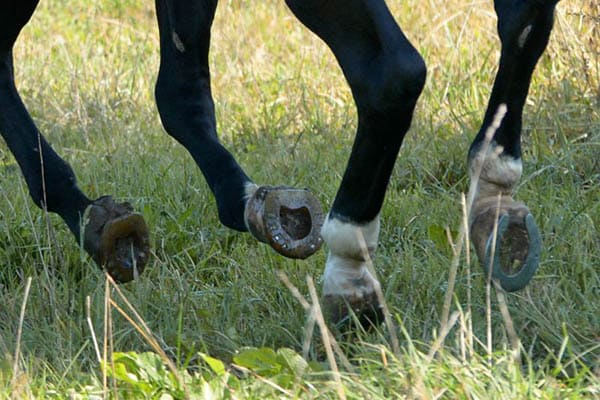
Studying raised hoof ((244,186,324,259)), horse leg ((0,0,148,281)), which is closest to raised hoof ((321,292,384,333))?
raised hoof ((244,186,324,259))

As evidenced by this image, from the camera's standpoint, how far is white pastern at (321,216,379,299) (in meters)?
2.91

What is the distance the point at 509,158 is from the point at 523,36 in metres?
0.33

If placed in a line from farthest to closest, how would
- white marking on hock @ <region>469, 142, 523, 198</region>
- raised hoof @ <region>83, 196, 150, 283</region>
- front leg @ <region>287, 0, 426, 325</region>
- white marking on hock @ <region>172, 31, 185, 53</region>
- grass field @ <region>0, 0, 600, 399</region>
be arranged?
white marking on hock @ <region>172, 31, 185, 53</region>, raised hoof @ <region>83, 196, 150, 283</region>, white marking on hock @ <region>469, 142, 523, 198</region>, front leg @ <region>287, 0, 426, 325</region>, grass field @ <region>0, 0, 600, 399</region>

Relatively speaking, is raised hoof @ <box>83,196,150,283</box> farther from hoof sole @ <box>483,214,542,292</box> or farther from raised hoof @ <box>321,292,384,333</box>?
hoof sole @ <box>483,214,542,292</box>

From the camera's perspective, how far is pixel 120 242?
3.36 metres

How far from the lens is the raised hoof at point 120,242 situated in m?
3.31

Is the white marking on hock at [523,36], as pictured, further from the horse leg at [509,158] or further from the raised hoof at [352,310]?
the raised hoof at [352,310]

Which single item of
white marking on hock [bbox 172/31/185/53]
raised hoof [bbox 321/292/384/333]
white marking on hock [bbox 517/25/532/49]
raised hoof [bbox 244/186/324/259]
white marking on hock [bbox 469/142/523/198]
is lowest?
raised hoof [bbox 321/292/384/333]

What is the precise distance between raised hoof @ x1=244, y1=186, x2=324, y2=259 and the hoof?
0.43 metres

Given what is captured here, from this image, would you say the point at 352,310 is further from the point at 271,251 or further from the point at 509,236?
the point at 271,251

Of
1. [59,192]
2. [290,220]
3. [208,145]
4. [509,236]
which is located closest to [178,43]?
[208,145]

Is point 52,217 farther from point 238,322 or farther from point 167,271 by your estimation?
point 238,322

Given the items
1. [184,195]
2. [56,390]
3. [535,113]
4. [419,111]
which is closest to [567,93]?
[535,113]

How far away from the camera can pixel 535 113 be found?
483cm
